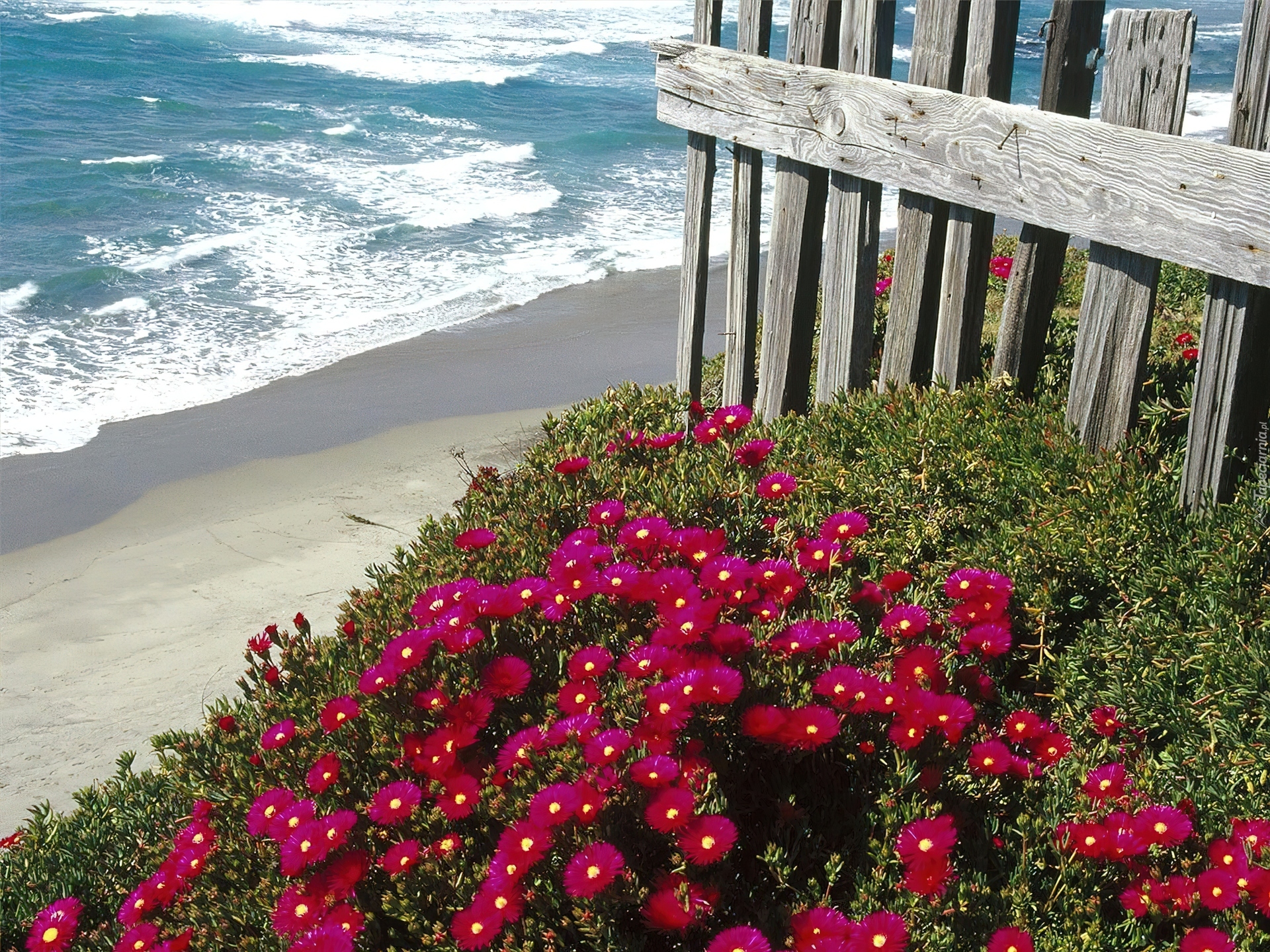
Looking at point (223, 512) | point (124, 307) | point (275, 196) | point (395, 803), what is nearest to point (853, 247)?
point (395, 803)

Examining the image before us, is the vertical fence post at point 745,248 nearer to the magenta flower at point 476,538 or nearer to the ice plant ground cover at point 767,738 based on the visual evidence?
the ice plant ground cover at point 767,738

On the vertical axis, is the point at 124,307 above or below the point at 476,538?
below

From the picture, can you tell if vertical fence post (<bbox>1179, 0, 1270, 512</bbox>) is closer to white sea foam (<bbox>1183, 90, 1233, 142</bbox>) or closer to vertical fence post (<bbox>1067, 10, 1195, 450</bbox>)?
vertical fence post (<bbox>1067, 10, 1195, 450</bbox>)

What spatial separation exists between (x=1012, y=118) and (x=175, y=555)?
4.98 metres

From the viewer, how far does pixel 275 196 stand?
14898 mm

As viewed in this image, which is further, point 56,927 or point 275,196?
point 275,196

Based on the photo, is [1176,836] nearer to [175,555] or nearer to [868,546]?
[868,546]

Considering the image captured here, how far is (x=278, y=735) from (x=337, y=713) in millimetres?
202

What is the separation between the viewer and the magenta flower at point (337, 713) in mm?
2525

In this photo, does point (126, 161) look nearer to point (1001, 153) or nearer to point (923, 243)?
point (923, 243)

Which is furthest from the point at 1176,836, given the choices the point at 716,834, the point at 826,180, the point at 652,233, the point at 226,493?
the point at 652,233

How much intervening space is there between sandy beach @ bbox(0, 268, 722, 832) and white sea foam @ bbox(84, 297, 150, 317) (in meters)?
2.78

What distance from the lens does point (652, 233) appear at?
45.0 feet

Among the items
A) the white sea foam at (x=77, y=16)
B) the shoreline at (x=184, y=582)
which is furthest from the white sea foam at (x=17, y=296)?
the white sea foam at (x=77, y=16)
